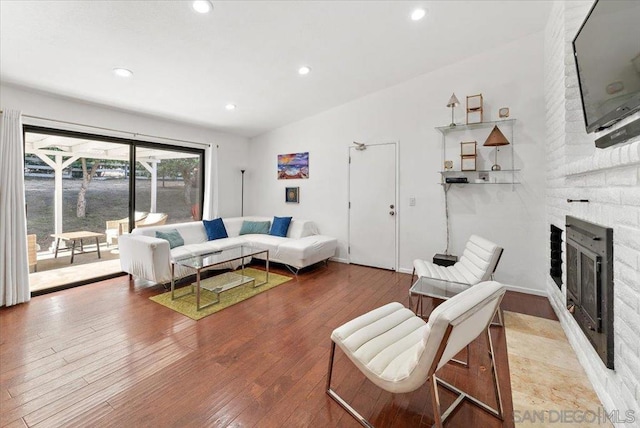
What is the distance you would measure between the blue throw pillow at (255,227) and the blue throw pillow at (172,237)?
117 centimetres

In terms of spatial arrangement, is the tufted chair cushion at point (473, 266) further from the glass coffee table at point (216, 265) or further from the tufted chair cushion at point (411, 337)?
the glass coffee table at point (216, 265)

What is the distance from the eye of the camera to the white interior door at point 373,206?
4324 millimetres

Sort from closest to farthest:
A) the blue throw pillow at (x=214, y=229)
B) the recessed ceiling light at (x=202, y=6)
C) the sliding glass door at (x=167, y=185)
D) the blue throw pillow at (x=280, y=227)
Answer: the recessed ceiling light at (x=202, y=6) < the sliding glass door at (x=167, y=185) < the blue throw pillow at (x=214, y=229) < the blue throw pillow at (x=280, y=227)

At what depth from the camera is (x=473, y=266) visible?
9.23 ft

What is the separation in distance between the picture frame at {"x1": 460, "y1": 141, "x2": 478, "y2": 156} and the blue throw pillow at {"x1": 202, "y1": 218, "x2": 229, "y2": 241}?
12.4 feet

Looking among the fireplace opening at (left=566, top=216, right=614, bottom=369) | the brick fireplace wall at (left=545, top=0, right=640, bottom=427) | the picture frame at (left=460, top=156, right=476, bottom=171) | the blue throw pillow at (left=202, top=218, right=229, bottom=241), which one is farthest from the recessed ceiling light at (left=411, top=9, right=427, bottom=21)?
the blue throw pillow at (left=202, top=218, right=229, bottom=241)

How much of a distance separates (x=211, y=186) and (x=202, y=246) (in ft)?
4.43

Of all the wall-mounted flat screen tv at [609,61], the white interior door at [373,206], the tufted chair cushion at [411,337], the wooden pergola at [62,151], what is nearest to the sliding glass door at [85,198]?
the wooden pergola at [62,151]

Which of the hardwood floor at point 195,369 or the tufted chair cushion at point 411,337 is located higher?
the tufted chair cushion at point 411,337

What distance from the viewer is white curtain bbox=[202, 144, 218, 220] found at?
16.5 feet

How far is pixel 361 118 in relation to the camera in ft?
14.9

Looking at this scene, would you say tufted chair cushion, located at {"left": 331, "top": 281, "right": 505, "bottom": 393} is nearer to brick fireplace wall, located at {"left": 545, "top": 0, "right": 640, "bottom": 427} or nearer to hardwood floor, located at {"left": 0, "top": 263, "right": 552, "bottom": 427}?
hardwood floor, located at {"left": 0, "top": 263, "right": 552, "bottom": 427}

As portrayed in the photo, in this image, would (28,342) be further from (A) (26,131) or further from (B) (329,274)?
(B) (329,274)

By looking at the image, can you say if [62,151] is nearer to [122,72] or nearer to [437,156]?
[122,72]
